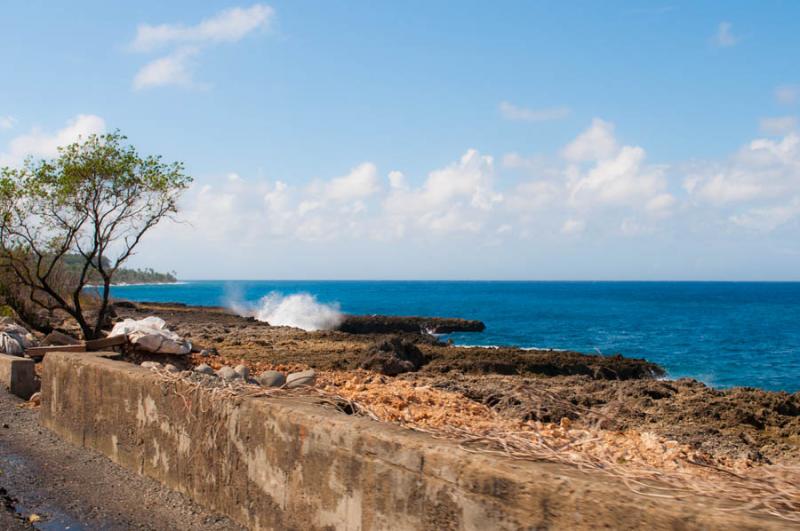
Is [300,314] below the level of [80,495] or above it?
below

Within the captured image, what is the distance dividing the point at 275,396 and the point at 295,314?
44477mm

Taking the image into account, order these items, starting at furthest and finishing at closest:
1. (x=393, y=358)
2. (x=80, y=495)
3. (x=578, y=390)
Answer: (x=393, y=358) → (x=578, y=390) → (x=80, y=495)

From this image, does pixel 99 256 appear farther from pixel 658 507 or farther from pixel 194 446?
pixel 658 507

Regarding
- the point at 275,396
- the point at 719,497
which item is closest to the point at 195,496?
the point at 275,396

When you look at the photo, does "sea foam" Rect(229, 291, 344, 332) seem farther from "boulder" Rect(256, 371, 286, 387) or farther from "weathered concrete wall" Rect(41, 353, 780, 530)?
"weathered concrete wall" Rect(41, 353, 780, 530)

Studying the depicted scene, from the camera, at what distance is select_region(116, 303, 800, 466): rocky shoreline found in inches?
401

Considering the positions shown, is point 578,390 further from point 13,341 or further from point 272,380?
point 13,341

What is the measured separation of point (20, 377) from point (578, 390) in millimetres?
10755

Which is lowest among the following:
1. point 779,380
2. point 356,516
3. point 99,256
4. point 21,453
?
point 779,380

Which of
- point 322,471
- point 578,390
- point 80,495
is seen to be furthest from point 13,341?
point 578,390

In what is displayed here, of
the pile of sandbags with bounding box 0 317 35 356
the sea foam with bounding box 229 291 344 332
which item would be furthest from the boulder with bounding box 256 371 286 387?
the sea foam with bounding box 229 291 344 332

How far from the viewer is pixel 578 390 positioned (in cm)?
1473

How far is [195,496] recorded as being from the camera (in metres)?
5.27

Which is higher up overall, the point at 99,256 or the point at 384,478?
the point at 99,256
